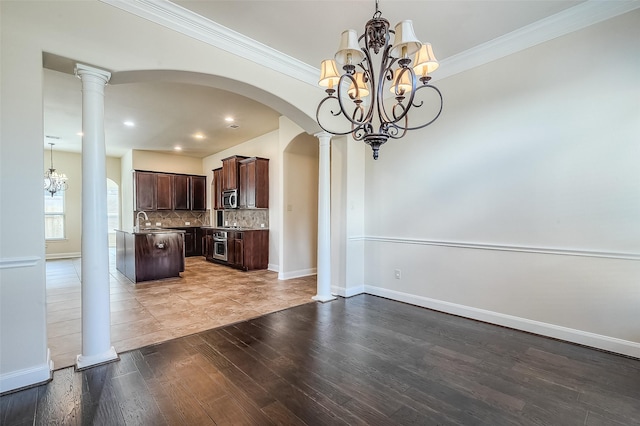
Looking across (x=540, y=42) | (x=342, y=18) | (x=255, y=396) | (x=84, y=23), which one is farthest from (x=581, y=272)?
(x=84, y=23)

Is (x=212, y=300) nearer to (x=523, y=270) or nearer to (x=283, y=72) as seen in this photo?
(x=283, y=72)

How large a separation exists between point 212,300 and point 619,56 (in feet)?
17.1

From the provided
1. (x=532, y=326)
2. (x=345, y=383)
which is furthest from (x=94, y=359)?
(x=532, y=326)

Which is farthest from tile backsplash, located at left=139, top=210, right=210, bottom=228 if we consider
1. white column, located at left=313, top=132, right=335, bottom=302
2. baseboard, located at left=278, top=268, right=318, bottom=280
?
white column, located at left=313, top=132, right=335, bottom=302

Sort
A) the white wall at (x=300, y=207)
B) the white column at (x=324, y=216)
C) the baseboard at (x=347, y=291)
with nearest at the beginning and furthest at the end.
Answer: the white column at (x=324, y=216)
the baseboard at (x=347, y=291)
the white wall at (x=300, y=207)

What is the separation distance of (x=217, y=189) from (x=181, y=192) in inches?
52.3

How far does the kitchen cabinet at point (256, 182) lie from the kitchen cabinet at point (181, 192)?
10.1 feet

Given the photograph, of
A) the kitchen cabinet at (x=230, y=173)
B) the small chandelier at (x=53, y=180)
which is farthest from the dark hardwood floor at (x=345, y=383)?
the small chandelier at (x=53, y=180)

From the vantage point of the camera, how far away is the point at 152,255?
5.35 metres

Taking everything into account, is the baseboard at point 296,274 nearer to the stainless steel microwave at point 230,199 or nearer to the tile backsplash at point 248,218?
the tile backsplash at point 248,218

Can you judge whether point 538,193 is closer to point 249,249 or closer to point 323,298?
point 323,298

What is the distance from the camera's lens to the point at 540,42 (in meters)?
2.99

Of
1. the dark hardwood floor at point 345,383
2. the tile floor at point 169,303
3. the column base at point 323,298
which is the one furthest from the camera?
the column base at point 323,298

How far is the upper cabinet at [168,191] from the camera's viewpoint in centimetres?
804
